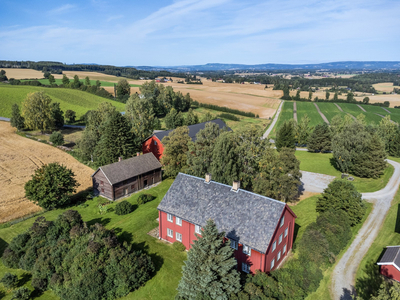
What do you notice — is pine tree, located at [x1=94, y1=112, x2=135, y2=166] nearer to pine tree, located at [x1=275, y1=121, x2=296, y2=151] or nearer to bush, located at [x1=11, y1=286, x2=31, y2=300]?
bush, located at [x1=11, y1=286, x2=31, y2=300]

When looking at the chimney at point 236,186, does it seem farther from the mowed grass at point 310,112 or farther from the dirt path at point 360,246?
the mowed grass at point 310,112

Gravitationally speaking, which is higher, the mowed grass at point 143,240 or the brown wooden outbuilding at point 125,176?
the brown wooden outbuilding at point 125,176

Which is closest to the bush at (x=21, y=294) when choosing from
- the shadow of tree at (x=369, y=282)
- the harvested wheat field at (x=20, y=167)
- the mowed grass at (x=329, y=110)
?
the harvested wheat field at (x=20, y=167)

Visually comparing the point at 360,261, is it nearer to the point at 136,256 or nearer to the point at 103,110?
the point at 136,256

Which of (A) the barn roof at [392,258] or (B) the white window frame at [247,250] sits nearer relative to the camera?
(A) the barn roof at [392,258]

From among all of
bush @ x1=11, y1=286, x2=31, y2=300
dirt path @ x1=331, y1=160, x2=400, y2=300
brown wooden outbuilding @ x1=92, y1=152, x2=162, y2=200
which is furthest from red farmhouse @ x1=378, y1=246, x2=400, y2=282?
brown wooden outbuilding @ x1=92, y1=152, x2=162, y2=200

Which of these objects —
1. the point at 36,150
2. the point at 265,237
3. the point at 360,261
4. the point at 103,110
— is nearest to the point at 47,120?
the point at 36,150
